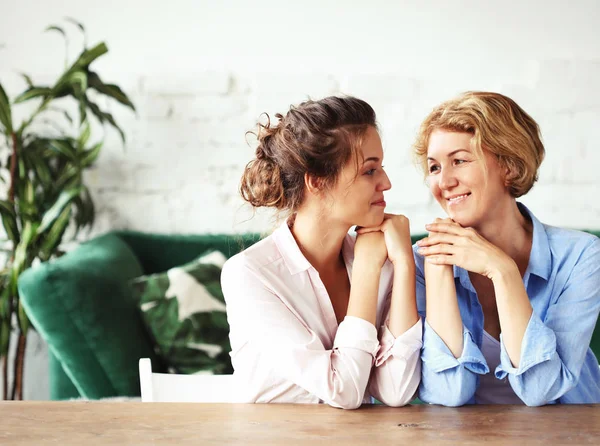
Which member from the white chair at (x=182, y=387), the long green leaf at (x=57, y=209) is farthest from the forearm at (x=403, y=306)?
the long green leaf at (x=57, y=209)

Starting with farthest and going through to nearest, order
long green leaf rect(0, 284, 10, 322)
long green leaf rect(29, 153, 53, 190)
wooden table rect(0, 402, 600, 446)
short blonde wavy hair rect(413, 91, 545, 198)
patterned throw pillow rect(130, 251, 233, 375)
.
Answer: long green leaf rect(29, 153, 53, 190) < long green leaf rect(0, 284, 10, 322) < patterned throw pillow rect(130, 251, 233, 375) < short blonde wavy hair rect(413, 91, 545, 198) < wooden table rect(0, 402, 600, 446)

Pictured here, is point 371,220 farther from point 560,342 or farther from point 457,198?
point 560,342

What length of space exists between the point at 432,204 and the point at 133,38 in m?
1.39

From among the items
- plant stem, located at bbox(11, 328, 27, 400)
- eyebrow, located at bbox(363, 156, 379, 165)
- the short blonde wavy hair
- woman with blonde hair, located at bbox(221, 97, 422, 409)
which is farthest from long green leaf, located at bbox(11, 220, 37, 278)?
the short blonde wavy hair

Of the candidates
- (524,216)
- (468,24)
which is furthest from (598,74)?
(524,216)

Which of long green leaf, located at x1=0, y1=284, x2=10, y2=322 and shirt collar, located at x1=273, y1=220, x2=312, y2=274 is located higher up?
shirt collar, located at x1=273, y1=220, x2=312, y2=274

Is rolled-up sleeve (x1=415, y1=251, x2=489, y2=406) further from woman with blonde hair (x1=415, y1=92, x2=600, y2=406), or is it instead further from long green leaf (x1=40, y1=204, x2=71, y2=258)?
long green leaf (x1=40, y1=204, x2=71, y2=258)

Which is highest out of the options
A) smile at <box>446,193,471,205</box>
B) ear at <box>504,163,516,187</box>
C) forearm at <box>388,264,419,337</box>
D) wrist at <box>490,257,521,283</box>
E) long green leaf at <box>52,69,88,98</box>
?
long green leaf at <box>52,69,88,98</box>

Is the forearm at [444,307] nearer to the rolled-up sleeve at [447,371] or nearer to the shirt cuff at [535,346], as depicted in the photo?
the rolled-up sleeve at [447,371]

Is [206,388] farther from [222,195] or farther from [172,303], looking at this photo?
[222,195]

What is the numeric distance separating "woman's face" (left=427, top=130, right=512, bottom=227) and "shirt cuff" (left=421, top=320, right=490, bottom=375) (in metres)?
0.28

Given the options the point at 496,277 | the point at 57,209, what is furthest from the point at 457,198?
the point at 57,209

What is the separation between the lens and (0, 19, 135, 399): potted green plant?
2.54 m

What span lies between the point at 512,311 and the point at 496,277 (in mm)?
72
